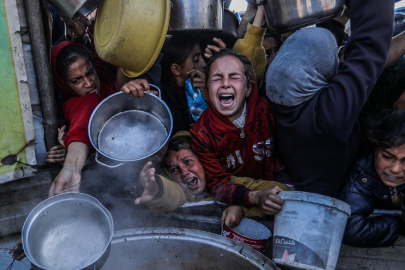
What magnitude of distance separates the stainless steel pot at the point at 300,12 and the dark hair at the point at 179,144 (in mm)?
952

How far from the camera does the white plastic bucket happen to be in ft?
5.70

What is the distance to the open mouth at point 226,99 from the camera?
2297 mm

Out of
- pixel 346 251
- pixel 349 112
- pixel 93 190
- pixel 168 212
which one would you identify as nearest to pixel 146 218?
pixel 168 212

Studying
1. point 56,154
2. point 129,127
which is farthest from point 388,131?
point 56,154

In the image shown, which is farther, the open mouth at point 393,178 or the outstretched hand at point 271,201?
the open mouth at point 393,178

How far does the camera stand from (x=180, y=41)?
2.98 meters

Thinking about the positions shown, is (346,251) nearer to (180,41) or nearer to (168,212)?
(168,212)

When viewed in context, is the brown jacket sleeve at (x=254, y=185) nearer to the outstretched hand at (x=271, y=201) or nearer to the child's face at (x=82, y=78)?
the outstretched hand at (x=271, y=201)

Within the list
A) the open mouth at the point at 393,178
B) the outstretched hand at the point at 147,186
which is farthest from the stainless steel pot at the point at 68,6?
the open mouth at the point at 393,178

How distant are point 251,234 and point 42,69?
5.51 feet

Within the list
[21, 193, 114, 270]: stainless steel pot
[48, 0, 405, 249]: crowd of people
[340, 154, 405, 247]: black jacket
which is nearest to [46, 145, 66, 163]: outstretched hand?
[48, 0, 405, 249]: crowd of people

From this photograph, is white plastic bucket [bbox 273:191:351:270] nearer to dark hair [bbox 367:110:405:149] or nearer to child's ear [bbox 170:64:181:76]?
dark hair [bbox 367:110:405:149]

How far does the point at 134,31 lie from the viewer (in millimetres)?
2102

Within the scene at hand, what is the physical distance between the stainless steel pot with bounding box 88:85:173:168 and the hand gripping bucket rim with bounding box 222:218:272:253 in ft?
2.22
